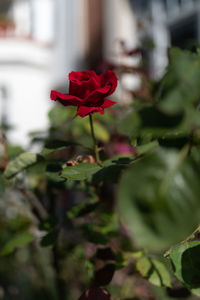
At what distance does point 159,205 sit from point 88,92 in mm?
346

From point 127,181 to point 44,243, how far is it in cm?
54

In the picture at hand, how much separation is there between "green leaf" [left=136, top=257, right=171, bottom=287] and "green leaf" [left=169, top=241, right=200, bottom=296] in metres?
0.20

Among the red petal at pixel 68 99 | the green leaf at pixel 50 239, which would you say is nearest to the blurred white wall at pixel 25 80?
the green leaf at pixel 50 239

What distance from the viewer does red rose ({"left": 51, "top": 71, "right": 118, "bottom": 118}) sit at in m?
0.61

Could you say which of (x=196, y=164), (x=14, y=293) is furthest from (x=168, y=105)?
(x=14, y=293)

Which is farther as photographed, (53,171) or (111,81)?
(53,171)

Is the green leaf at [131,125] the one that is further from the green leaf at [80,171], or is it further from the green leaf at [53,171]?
the green leaf at [53,171]

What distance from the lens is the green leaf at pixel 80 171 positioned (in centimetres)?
59

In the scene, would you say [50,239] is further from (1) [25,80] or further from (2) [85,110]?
(1) [25,80]

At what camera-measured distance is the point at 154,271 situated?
0.84 m

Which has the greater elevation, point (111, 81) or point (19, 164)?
point (111, 81)

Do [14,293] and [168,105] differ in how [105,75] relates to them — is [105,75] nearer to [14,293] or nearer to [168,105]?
[168,105]

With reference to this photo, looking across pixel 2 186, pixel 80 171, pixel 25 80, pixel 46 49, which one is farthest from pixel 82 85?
pixel 46 49

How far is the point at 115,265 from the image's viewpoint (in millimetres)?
877
